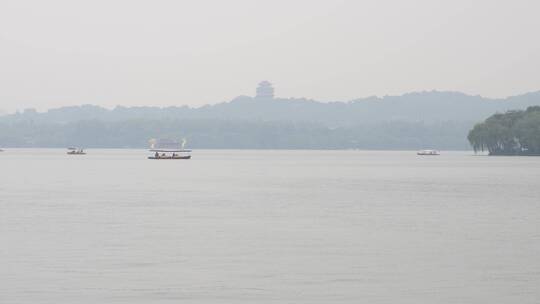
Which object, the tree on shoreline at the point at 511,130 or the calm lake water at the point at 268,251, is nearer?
the calm lake water at the point at 268,251

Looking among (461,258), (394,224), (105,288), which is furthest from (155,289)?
(394,224)

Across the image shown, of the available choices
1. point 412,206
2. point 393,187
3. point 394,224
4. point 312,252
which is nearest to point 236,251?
point 312,252

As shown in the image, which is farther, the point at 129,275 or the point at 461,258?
the point at 461,258

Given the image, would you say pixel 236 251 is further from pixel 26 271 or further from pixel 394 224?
pixel 394 224

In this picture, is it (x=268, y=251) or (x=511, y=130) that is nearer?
(x=268, y=251)

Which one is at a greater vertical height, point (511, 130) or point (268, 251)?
point (511, 130)

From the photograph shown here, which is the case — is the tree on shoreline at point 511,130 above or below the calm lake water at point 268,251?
above

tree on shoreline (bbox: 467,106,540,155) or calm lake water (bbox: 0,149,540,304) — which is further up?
tree on shoreline (bbox: 467,106,540,155)

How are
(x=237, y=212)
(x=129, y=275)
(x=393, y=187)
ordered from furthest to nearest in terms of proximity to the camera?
(x=393, y=187), (x=237, y=212), (x=129, y=275)

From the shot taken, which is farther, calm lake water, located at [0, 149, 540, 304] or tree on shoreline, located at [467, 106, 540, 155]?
tree on shoreline, located at [467, 106, 540, 155]

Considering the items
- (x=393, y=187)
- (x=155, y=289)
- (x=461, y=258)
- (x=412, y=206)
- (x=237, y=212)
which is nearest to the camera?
(x=155, y=289)

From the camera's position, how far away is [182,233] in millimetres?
46062

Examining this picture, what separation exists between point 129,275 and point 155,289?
280cm

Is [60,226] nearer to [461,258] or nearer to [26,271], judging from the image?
[26,271]
